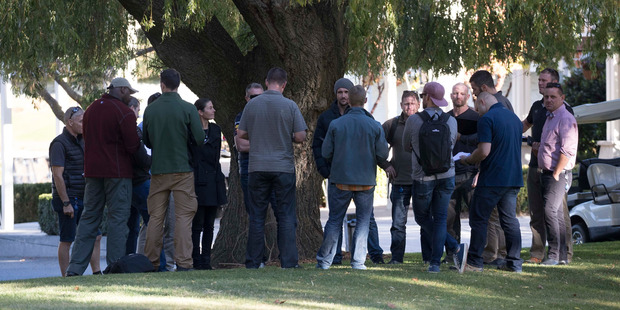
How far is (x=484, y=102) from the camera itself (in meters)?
9.10

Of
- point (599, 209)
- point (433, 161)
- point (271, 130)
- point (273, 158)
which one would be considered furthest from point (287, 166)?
point (599, 209)

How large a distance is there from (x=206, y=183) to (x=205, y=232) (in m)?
0.62

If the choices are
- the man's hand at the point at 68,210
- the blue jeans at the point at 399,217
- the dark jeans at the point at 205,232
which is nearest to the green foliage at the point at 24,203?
the man's hand at the point at 68,210

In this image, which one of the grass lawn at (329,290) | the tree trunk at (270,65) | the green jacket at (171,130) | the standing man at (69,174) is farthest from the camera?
the tree trunk at (270,65)

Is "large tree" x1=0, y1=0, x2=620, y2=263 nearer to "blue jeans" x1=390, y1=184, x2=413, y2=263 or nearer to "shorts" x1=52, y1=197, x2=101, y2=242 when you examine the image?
"blue jeans" x1=390, y1=184, x2=413, y2=263

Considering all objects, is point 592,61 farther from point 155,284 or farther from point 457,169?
point 155,284

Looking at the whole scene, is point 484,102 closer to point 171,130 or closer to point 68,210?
point 171,130

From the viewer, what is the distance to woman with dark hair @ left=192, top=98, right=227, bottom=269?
931cm

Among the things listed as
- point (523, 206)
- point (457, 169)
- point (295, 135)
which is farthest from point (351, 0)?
point (523, 206)

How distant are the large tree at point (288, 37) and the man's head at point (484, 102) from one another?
1.11 m

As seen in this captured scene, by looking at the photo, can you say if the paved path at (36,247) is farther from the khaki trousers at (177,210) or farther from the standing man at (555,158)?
the khaki trousers at (177,210)

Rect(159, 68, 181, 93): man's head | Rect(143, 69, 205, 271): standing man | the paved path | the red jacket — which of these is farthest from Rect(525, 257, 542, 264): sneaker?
the paved path

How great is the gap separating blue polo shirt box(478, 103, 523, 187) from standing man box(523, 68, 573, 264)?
98 cm

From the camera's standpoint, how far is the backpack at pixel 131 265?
28.7 feet
